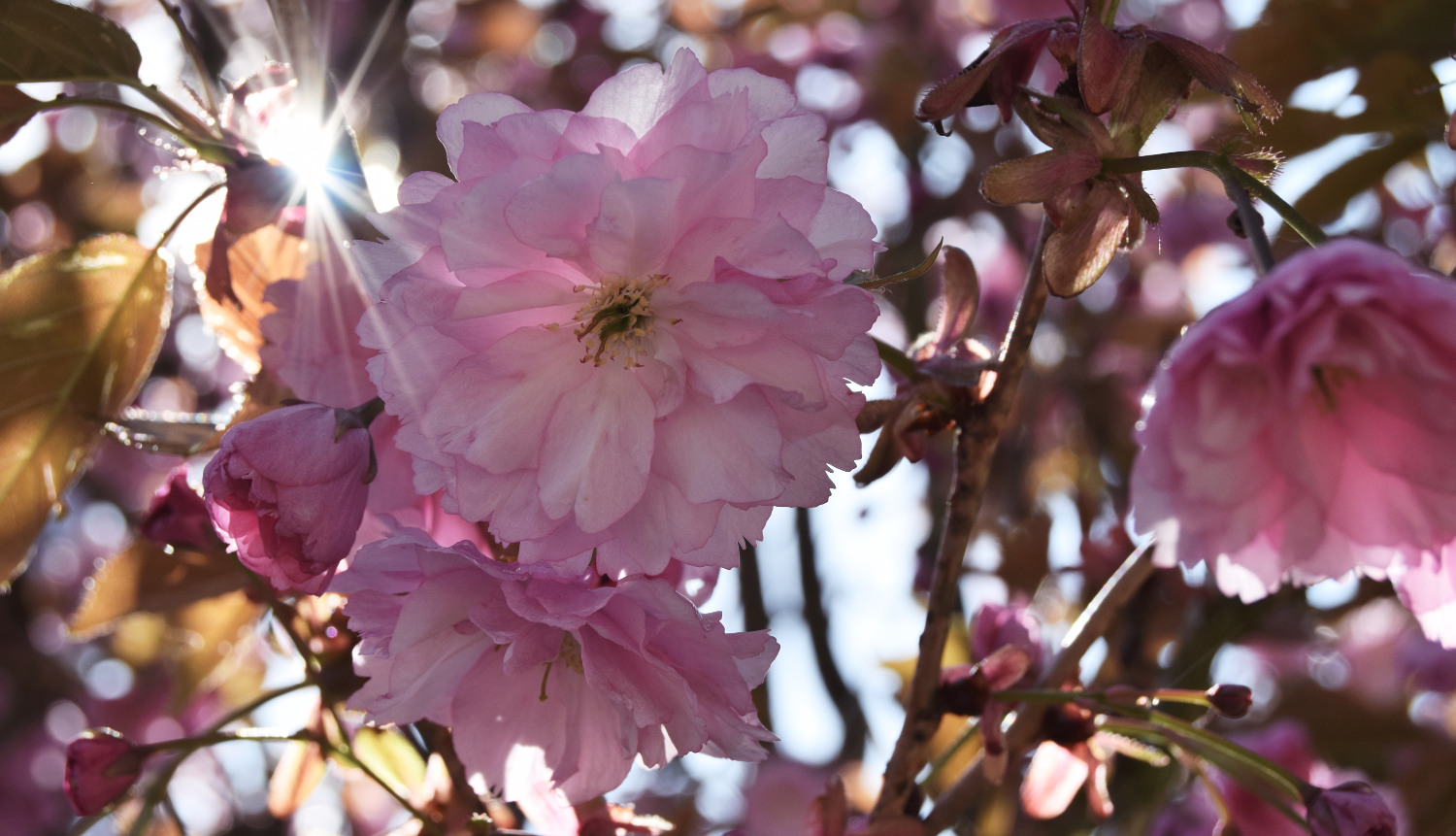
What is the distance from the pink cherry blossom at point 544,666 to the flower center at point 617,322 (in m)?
0.19

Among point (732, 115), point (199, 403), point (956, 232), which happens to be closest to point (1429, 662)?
point (956, 232)

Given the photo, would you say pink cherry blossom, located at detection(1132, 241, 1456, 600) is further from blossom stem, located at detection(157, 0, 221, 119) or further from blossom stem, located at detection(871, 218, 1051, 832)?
blossom stem, located at detection(157, 0, 221, 119)

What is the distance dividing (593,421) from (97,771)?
0.54 metres

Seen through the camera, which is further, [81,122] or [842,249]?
[81,122]

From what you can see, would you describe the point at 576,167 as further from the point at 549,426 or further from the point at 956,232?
the point at 956,232

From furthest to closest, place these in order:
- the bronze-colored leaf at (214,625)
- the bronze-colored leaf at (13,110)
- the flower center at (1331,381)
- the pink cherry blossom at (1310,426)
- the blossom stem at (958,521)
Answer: the bronze-colored leaf at (214,625)
the bronze-colored leaf at (13,110)
the blossom stem at (958,521)
the flower center at (1331,381)
the pink cherry blossom at (1310,426)

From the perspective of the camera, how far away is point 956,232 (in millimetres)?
2707

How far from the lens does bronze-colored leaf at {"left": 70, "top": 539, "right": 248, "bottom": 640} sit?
990 millimetres

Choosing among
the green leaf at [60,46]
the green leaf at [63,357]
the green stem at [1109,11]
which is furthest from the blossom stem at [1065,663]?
the green leaf at [60,46]

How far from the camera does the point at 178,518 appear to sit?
0.90m

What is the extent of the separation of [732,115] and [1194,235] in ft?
8.92

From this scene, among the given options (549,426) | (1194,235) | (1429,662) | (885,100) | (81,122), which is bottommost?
(1429,662)

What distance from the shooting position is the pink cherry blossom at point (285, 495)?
70 centimetres

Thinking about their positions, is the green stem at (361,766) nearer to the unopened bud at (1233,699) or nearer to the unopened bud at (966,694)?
the unopened bud at (966,694)
